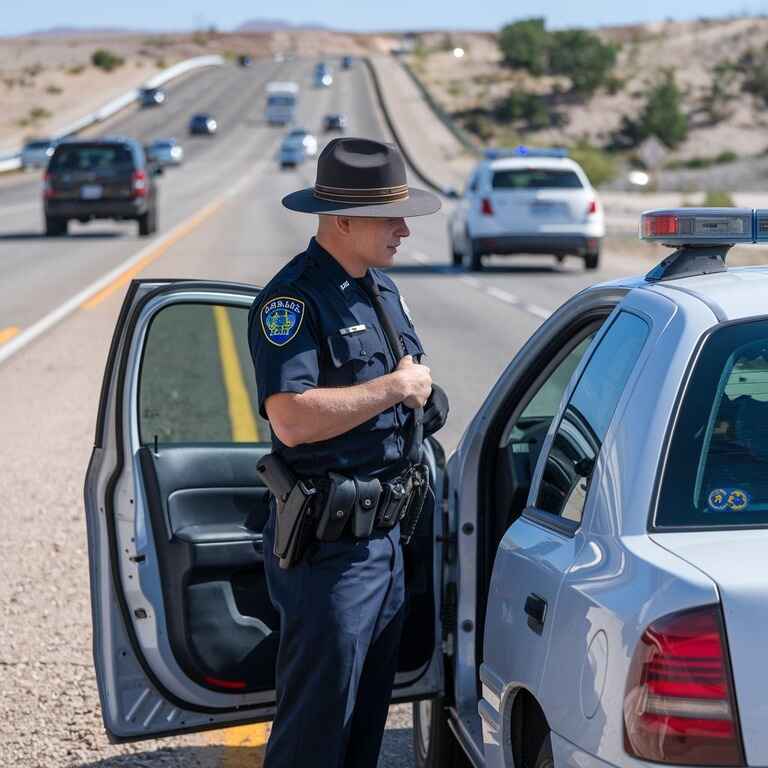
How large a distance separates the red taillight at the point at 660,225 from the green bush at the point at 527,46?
406 ft

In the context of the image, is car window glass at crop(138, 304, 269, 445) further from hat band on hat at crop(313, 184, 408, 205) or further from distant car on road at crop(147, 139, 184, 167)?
distant car on road at crop(147, 139, 184, 167)

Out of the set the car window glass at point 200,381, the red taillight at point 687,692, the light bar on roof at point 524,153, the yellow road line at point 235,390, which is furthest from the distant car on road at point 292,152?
the red taillight at point 687,692

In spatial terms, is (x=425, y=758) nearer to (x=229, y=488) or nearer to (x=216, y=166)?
(x=229, y=488)

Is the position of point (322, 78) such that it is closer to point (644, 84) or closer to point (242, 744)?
point (644, 84)

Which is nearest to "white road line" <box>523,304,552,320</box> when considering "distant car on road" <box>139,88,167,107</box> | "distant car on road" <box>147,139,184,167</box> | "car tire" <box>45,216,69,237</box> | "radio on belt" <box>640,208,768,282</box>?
"radio on belt" <box>640,208,768,282</box>

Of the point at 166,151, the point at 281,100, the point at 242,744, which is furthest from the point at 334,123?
the point at 242,744

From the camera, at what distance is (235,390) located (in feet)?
40.5

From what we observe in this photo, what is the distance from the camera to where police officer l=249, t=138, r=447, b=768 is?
329 cm

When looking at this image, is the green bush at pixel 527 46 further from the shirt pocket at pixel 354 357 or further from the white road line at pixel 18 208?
the shirt pocket at pixel 354 357

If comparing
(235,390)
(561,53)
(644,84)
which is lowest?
(644,84)

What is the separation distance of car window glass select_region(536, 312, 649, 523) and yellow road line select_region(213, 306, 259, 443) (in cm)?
429

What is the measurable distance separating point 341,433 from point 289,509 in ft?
0.63

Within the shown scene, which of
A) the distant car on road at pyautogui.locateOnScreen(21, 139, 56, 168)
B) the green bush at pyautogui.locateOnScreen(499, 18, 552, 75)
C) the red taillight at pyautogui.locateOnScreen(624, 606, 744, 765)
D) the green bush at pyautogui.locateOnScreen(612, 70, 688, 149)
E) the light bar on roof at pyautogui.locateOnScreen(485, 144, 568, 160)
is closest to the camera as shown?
the red taillight at pyautogui.locateOnScreen(624, 606, 744, 765)

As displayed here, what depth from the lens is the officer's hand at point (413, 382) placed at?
331 centimetres
